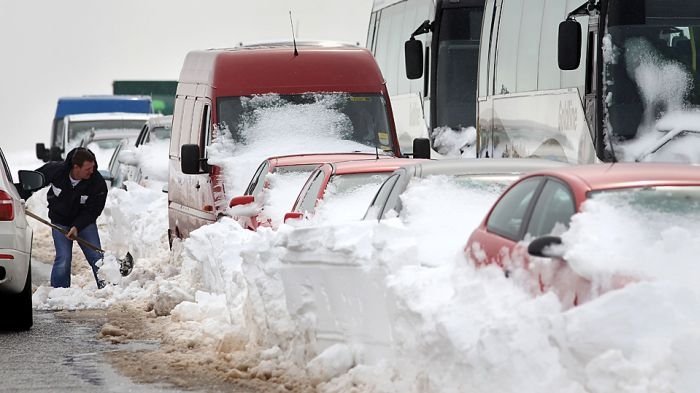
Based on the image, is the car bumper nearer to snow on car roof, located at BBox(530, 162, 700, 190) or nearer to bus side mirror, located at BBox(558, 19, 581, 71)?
bus side mirror, located at BBox(558, 19, 581, 71)

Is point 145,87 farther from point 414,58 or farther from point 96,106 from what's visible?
point 414,58

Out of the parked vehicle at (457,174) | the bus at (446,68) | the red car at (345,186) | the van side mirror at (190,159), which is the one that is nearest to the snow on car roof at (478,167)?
the parked vehicle at (457,174)

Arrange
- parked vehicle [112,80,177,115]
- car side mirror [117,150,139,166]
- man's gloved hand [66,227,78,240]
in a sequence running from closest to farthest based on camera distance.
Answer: man's gloved hand [66,227,78,240]
car side mirror [117,150,139,166]
parked vehicle [112,80,177,115]

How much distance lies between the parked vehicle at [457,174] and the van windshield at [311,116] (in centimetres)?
760

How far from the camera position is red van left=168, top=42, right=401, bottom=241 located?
808 inches

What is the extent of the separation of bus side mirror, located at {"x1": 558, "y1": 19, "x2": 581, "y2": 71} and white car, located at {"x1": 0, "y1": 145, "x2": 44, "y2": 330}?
4.65 m

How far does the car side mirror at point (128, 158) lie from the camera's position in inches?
1131

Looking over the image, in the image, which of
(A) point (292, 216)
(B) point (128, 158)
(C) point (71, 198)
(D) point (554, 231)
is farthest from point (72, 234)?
(D) point (554, 231)

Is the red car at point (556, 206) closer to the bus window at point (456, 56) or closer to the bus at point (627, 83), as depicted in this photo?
the bus at point (627, 83)

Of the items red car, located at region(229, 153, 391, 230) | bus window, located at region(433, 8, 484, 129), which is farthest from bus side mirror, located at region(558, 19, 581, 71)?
bus window, located at region(433, 8, 484, 129)

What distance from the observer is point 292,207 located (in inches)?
641

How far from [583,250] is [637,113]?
7.71 meters

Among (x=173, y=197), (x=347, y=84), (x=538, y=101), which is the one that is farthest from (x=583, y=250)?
(x=173, y=197)

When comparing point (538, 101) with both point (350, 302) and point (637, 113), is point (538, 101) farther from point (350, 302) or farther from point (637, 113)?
point (350, 302)
